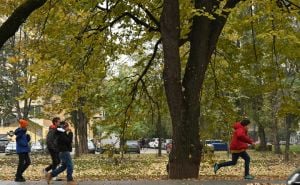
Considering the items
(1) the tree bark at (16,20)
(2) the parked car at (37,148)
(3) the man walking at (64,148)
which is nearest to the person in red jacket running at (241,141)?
(3) the man walking at (64,148)

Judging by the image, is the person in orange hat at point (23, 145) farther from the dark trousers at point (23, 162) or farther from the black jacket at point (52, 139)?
the black jacket at point (52, 139)

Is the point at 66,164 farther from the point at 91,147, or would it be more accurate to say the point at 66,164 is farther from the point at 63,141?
the point at 91,147

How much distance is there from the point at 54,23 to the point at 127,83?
4.41 metres

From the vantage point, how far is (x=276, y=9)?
1499cm

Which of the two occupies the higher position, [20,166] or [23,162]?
[23,162]

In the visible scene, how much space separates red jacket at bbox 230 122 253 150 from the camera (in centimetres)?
1563

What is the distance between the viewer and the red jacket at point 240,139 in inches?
615

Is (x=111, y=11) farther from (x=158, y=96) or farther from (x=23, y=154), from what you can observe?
(x=23, y=154)

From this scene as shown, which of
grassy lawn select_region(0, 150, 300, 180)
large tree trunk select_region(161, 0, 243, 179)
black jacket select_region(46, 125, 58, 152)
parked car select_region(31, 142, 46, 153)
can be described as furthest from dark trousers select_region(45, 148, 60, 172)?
parked car select_region(31, 142, 46, 153)

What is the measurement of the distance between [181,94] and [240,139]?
2.13 m

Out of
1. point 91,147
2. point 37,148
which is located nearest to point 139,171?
point 91,147

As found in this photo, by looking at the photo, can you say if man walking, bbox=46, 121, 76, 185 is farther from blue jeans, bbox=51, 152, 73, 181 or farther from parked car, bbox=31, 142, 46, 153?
parked car, bbox=31, 142, 46, 153

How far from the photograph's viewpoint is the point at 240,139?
15695 mm

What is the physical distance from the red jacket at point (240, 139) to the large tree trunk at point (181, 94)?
1126 millimetres
